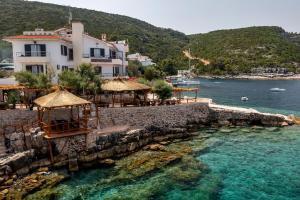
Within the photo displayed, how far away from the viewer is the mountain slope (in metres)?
88.5

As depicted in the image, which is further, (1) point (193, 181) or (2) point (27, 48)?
(2) point (27, 48)

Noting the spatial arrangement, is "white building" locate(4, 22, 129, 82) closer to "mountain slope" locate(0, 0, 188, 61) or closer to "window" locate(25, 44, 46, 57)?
"window" locate(25, 44, 46, 57)

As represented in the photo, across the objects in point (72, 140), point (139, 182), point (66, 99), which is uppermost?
point (66, 99)

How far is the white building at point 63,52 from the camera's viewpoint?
3756cm

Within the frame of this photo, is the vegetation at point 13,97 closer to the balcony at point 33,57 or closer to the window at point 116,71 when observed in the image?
the balcony at point 33,57

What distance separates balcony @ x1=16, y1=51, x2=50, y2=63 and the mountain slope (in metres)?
46.3

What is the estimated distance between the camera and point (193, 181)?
2114 centimetres

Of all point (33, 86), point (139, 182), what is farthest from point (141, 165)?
point (33, 86)

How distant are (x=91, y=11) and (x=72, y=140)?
127 m

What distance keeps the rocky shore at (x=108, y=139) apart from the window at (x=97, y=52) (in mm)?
14320

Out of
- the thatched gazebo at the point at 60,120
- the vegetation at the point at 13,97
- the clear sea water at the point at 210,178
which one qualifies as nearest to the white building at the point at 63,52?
the vegetation at the point at 13,97

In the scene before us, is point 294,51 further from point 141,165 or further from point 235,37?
point 141,165

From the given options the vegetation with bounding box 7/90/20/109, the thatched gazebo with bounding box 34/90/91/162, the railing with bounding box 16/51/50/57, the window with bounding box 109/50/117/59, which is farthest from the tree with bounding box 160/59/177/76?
the thatched gazebo with bounding box 34/90/91/162

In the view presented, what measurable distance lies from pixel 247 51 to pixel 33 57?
489 ft
